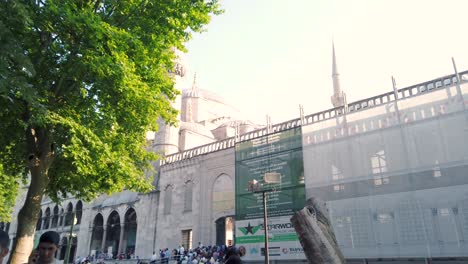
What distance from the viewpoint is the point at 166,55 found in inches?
423

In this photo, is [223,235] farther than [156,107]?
Yes

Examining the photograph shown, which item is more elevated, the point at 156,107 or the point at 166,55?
the point at 166,55

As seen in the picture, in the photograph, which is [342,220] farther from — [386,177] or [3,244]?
[3,244]

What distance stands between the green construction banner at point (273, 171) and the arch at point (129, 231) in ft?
44.2

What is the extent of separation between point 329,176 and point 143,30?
11810mm

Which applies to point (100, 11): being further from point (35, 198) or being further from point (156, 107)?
point (35, 198)

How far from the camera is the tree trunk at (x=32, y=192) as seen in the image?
28.3 ft

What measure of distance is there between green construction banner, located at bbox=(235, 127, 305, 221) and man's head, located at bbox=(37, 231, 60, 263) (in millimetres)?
15431

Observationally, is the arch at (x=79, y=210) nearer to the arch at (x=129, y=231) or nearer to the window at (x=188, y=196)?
the arch at (x=129, y=231)

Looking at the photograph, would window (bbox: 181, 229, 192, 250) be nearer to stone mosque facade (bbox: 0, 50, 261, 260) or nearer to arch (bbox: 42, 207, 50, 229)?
stone mosque facade (bbox: 0, 50, 261, 260)

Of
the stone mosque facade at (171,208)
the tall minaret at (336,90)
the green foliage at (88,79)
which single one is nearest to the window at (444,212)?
the green foliage at (88,79)

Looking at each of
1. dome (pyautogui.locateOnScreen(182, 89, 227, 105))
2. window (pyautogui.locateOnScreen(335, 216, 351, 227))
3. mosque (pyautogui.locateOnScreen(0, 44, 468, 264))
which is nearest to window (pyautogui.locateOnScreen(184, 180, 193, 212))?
mosque (pyautogui.locateOnScreen(0, 44, 468, 264))

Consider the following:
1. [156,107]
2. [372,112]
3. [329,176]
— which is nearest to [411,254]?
[329,176]

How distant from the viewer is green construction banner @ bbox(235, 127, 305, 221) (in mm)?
19234
